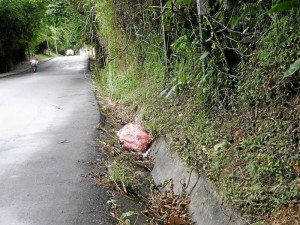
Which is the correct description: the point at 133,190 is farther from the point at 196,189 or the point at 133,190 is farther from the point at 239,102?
the point at 239,102

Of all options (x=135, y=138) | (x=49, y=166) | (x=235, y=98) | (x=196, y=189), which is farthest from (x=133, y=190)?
(x=235, y=98)

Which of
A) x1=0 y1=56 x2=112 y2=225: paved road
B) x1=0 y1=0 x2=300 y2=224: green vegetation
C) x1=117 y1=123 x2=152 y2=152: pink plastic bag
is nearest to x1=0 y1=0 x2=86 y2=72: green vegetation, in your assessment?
x1=0 y1=56 x2=112 y2=225: paved road

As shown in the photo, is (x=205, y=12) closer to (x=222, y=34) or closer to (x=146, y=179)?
(x=222, y=34)

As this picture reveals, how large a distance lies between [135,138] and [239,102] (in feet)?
7.31

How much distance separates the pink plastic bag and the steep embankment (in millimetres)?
200

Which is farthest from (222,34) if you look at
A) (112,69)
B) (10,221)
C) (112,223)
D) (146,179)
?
(112,69)

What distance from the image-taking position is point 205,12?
14.7ft

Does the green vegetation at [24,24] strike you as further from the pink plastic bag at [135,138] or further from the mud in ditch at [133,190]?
the mud in ditch at [133,190]

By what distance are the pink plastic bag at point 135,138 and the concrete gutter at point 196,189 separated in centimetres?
54

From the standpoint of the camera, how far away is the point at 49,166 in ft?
15.4

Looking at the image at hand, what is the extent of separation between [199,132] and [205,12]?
1.61 m

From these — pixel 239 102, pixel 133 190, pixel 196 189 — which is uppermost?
pixel 239 102

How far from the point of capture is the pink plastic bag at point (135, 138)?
5.44m

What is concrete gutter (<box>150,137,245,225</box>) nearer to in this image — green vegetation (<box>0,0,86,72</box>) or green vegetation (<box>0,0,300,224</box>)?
green vegetation (<box>0,0,300,224</box>)
